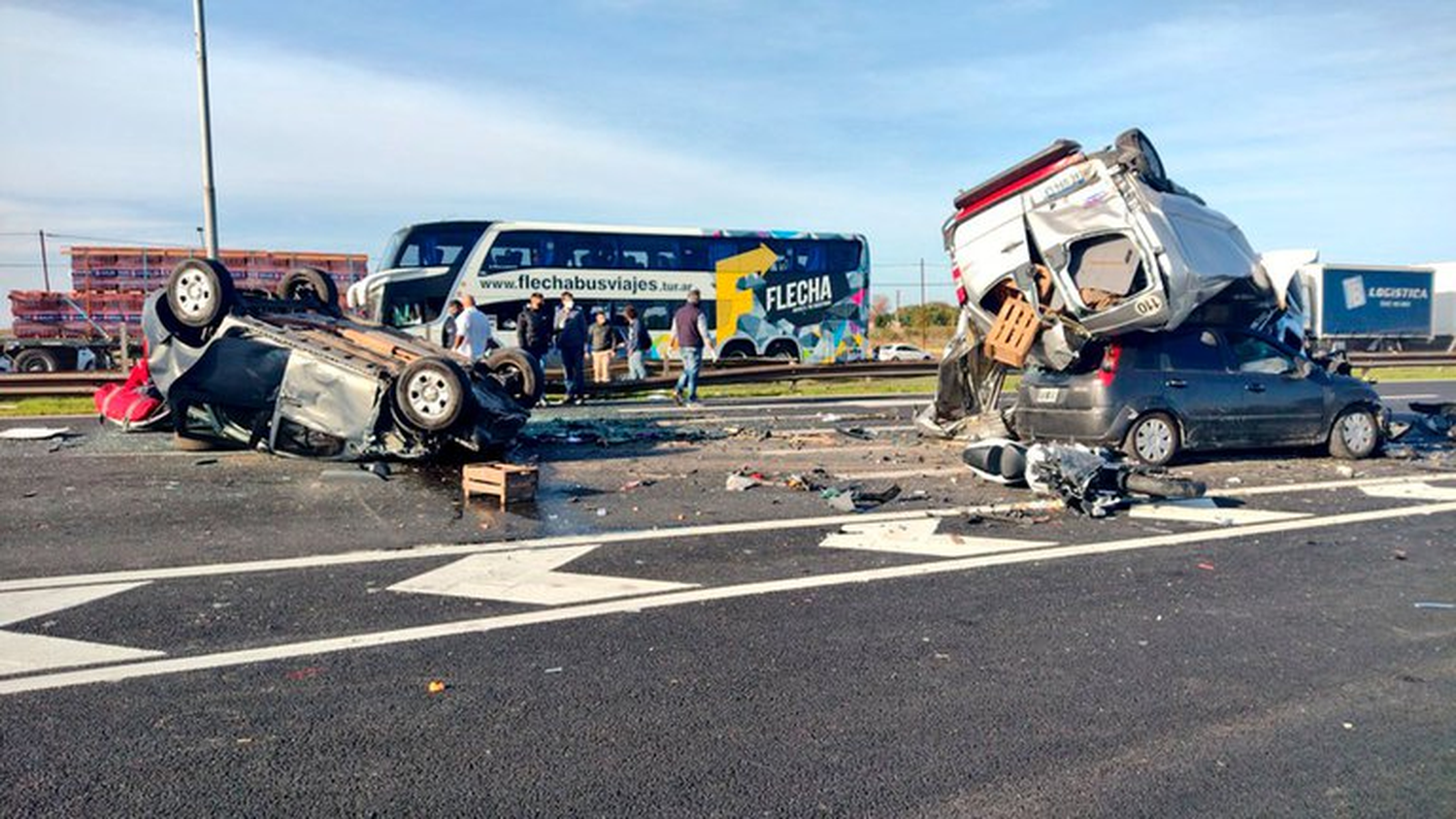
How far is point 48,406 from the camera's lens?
46.4 feet

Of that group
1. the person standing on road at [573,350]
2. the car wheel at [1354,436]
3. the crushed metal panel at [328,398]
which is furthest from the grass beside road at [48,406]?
the car wheel at [1354,436]

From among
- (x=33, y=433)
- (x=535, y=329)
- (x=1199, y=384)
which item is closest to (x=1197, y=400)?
(x=1199, y=384)

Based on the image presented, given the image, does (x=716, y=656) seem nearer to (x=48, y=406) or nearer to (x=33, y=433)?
(x=33, y=433)

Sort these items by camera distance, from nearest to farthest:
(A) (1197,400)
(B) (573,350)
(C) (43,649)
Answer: (C) (43,649)
(A) (1197,400)
(B) (573,350)

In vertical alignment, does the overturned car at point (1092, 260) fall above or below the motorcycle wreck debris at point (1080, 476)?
above

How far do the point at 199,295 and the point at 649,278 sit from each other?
1537 cm

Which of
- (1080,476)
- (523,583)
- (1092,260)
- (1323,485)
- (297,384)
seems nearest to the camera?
(523,583)

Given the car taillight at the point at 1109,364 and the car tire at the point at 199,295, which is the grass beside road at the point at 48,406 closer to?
the car tire at the point at 199,295

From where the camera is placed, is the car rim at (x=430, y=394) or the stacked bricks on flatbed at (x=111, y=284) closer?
the car rim at (x=430, y=394)

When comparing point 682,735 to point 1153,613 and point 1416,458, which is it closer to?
point 1153,613

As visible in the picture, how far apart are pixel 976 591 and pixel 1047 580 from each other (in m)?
0.51

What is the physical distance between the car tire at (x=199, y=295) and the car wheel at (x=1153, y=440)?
8.09 m

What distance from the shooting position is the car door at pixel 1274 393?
31.3ft

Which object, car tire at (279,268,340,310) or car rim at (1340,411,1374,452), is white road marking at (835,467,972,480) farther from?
car tire at (279,268,340,310)
